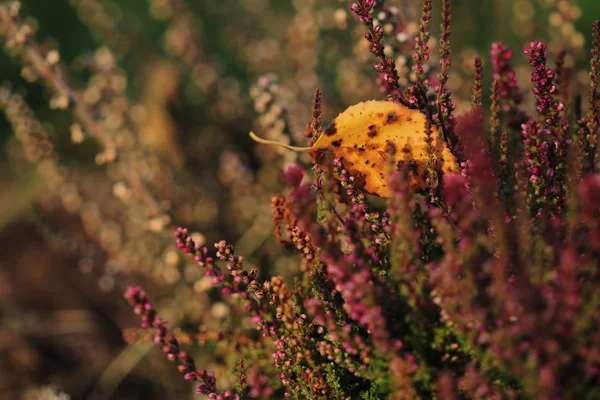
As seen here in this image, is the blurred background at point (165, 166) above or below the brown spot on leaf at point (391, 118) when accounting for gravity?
above

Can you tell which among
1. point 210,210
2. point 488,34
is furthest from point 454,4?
point 210,210

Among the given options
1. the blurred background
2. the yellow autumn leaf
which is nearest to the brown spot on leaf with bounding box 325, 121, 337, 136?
the yellow autumn leaf

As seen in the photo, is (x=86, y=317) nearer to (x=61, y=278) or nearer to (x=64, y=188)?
(x=61, y=278)

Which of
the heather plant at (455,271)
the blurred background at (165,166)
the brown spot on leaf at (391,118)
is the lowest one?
the heather plant at (455,271)

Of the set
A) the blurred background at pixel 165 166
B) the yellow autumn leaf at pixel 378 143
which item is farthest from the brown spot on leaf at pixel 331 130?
the blurred background at pixel 165 166

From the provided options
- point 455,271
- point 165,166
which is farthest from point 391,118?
point 165,166

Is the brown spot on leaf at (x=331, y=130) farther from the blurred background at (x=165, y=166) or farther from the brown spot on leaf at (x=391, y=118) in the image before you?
the blurred background at (x=165, y=166)

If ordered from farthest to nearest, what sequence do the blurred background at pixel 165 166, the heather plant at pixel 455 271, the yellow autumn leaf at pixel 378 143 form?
the blurred background at pixel 165 166 < the yellow autumn leaf at pixel 378 143 < the heather plant at pixel 455 271
